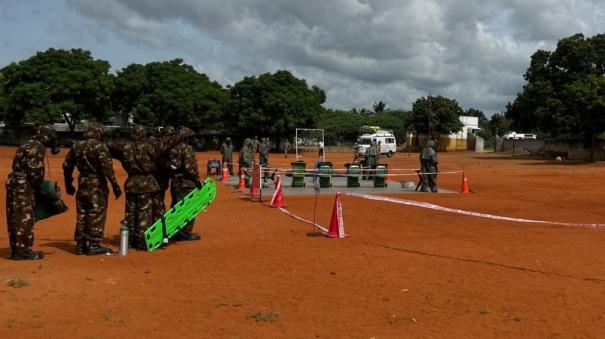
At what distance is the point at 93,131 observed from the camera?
913 centimetres

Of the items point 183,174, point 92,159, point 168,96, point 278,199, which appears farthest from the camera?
point 168,96

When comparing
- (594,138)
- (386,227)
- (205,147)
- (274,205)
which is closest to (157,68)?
(205,147)

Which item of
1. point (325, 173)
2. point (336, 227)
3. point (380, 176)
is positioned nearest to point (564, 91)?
point (380, 176)

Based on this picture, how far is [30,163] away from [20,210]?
676mm

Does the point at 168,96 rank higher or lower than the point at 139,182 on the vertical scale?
higher

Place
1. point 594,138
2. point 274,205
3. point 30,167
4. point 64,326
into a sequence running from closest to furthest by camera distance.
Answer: point 64,326 < point 30,167 < point 274,205 < point 594,138

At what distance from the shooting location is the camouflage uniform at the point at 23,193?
843cm

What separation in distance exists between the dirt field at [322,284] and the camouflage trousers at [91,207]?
40 cm

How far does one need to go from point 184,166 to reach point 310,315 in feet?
15.5

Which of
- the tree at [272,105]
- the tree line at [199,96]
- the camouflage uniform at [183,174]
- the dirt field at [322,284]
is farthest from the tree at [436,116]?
the camouflage uniform at [183,174]

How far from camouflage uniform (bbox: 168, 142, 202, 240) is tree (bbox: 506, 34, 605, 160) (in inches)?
1446

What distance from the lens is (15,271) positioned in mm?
7906

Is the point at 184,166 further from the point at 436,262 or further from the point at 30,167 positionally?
the point at 436,262

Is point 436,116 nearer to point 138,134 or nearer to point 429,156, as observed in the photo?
point 429,156
